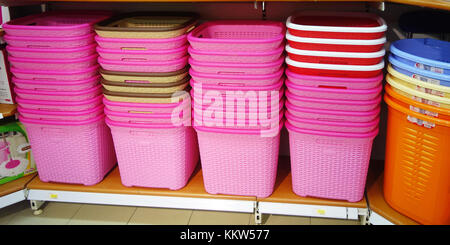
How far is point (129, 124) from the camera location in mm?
2389

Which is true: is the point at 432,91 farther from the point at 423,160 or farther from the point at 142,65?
the point at 142,65

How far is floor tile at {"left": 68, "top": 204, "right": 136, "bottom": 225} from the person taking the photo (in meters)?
2.57

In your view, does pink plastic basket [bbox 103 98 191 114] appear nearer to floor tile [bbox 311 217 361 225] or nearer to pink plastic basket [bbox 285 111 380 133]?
pink plastic basket [bbox 285 111 380 133]

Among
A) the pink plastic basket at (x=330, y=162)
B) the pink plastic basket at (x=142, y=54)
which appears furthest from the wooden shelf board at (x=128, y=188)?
the pink plastic basket at (x=142, y=54)

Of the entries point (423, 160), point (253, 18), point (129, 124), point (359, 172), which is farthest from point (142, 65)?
point (423, 160)

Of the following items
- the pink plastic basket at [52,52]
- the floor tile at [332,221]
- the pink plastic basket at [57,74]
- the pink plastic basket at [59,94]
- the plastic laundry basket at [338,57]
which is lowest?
the floor tile at [332,221]

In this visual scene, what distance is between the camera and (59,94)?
93.2 inches

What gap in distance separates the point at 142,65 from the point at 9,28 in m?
0.75

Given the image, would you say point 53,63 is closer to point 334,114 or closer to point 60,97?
point 60,97

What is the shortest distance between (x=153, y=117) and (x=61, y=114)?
1.75 feet

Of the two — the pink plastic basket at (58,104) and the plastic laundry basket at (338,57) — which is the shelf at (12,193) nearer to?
the pink plastic basket at (58,104)

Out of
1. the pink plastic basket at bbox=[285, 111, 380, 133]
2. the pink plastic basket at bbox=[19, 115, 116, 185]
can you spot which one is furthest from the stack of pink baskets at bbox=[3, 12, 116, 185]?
the pink plastic basket at bbox=[285, 111, 380, 133]

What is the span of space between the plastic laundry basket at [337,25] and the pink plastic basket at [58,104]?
1171 millimetres

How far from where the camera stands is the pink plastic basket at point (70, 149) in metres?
2.47
